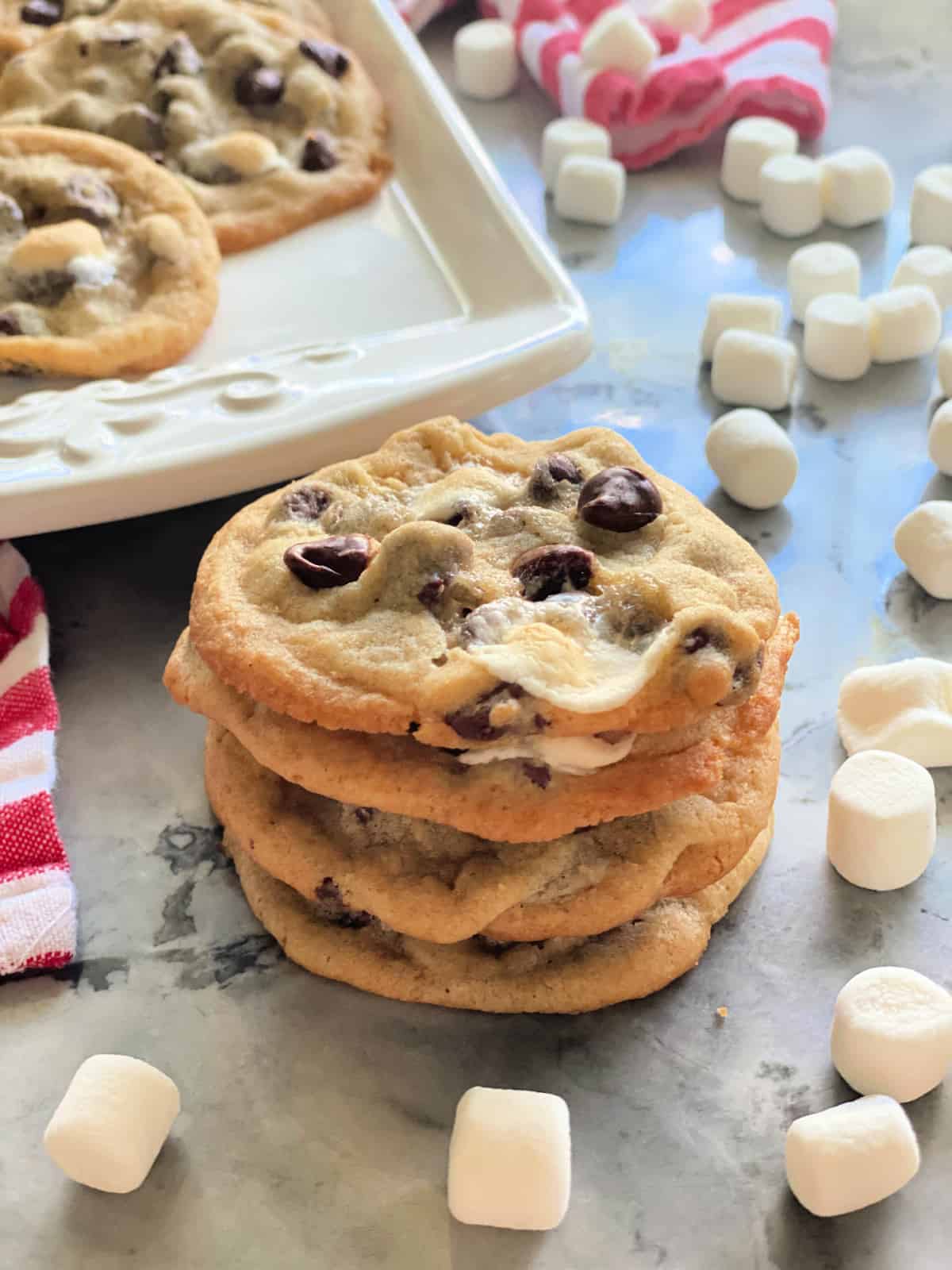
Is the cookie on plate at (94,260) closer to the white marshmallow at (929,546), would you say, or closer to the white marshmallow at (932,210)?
the white marshmallow at (929,546)

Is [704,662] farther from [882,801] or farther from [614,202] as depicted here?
[614,202]

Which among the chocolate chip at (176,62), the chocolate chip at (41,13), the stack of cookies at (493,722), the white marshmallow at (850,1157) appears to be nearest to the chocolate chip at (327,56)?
the chocolate chip at (176,62)

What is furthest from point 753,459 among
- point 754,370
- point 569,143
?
point 569,143

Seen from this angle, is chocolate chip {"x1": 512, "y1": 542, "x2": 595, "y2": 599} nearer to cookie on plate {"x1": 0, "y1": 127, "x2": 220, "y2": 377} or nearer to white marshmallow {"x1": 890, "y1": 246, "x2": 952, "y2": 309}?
cookie on plate {"x1": 0, "y1": 127, "x2": 220, "y2": 377}

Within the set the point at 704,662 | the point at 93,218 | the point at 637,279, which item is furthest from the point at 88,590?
the point at 637,279

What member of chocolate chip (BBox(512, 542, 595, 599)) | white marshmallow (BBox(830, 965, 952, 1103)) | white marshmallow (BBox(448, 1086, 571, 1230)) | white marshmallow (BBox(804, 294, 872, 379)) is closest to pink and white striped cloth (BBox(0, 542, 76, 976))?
white marshmallow (BBox(448, 1086, 571, 1230))

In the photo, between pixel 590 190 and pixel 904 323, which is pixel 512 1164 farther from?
pixel 590 190
